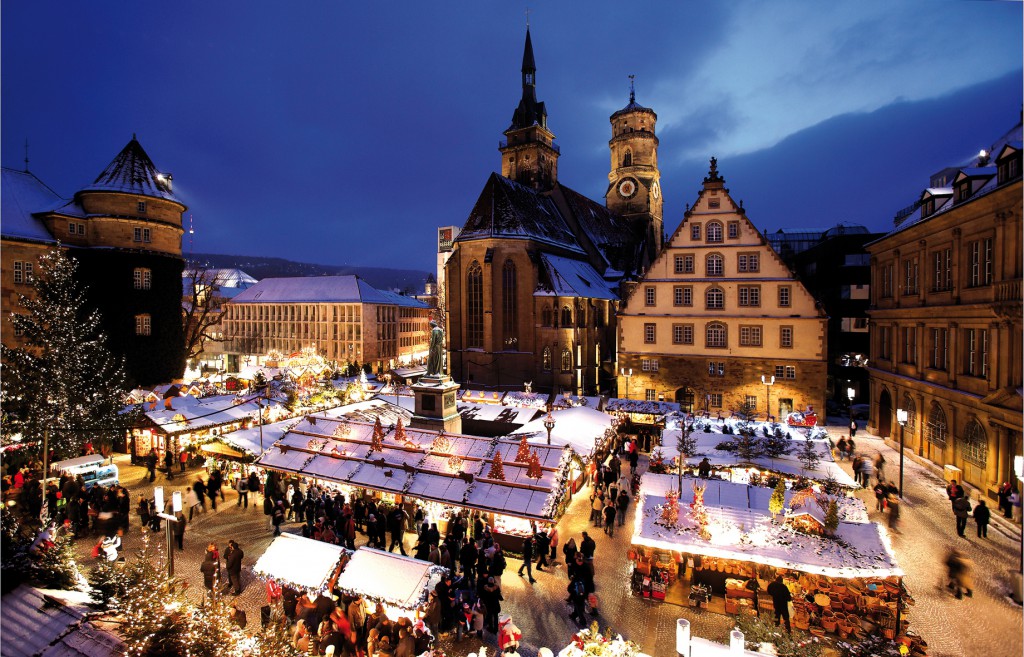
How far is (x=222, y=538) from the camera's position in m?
15.8

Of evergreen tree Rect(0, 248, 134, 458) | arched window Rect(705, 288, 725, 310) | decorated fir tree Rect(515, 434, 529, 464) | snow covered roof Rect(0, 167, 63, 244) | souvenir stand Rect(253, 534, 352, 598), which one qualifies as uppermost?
snow covered roof Rect(0, 167, 63, 244)

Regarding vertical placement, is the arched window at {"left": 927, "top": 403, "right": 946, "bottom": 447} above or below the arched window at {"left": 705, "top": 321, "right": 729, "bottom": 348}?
below

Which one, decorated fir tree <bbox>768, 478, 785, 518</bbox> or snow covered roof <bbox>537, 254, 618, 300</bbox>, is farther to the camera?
snow covered roof <bbox>537, 254, 618, 300</bbox>

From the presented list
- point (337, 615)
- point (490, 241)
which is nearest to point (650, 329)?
point (490, 241)

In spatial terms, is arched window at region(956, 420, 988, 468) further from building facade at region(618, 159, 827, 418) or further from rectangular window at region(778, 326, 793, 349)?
rectangular window at region(778, 326, 793, 349)

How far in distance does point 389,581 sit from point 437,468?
552 cm

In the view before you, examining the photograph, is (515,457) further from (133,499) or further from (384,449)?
(133,499)

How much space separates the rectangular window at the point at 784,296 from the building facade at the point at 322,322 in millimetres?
44148

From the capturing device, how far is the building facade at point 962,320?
1616cm

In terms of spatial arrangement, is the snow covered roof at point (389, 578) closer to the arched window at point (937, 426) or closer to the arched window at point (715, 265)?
the arched window at point (937, 426)

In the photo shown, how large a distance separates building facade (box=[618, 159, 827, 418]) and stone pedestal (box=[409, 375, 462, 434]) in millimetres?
16575

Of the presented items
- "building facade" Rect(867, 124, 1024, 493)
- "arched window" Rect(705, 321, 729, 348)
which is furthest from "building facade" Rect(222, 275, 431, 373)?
"building facade" Rect(867, 124, 1024, 493)

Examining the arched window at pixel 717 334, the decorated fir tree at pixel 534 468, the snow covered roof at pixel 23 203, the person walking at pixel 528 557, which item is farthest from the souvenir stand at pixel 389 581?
the snow covered roof at pixel 23 203

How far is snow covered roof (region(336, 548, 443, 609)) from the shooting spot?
926 centimetres
